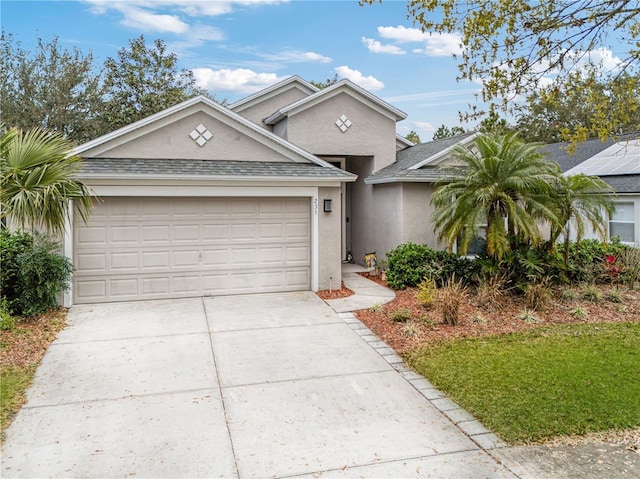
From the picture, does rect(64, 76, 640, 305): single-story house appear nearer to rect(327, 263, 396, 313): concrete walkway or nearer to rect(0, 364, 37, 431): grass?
rect(327, 263, 396, 313): concrete walkway

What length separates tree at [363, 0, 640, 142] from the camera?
17.8ft

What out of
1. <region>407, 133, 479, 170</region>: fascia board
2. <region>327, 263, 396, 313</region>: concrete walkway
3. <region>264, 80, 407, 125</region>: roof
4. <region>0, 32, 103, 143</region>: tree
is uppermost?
<region>0, 32, 103, 143</region>: tree

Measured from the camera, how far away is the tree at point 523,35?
5.43m

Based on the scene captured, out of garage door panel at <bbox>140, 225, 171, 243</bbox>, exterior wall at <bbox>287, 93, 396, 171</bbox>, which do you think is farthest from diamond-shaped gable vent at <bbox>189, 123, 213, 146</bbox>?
exterior wall at <bbox>287, 93, 396, 171</bbox>

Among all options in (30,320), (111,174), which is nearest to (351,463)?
(30,320)

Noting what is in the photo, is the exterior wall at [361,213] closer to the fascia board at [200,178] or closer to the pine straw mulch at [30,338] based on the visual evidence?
the fascia board at [200,178]

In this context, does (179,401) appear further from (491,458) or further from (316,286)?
(316,286)

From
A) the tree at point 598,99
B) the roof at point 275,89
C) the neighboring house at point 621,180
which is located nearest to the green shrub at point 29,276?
the tree at point 598,99

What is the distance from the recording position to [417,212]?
1339 cm

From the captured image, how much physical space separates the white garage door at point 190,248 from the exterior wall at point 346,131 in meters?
3.48

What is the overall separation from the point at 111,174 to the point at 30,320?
10.7 ft

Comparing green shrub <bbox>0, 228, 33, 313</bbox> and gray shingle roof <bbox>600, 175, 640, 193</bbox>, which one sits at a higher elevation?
gray shingle roof <bbox>600, 175, 640, 193</bbox>

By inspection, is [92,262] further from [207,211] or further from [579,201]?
[579,201]

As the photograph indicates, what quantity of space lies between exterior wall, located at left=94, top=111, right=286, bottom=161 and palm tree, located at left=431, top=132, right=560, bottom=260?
15.8 ft
